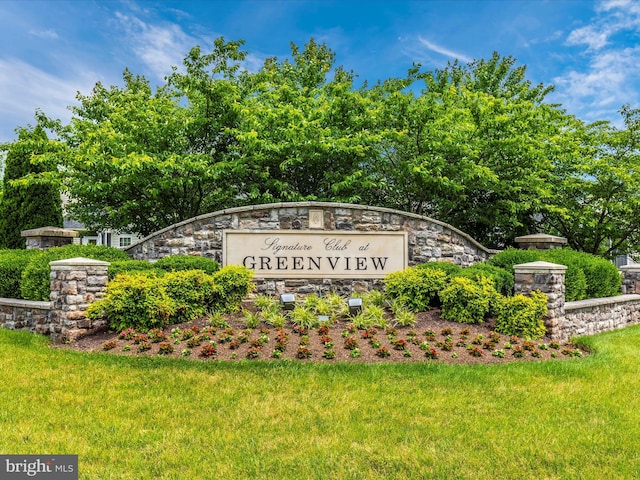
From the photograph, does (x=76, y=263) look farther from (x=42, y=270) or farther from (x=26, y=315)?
(x=26, y=315)

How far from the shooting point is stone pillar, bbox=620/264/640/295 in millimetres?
10703

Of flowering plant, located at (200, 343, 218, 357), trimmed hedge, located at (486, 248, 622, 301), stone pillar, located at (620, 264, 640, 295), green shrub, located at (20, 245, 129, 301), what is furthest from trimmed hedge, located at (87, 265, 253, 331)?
stone pillar, located at (620, 264, 640, 295)

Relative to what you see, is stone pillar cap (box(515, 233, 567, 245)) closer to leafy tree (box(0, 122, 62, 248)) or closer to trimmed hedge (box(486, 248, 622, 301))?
trimmed hedge (box(486, 248, 622, 301))

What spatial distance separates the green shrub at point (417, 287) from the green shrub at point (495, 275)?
44 centimetres

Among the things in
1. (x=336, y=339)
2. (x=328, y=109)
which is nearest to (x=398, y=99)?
(x=328, y=109)

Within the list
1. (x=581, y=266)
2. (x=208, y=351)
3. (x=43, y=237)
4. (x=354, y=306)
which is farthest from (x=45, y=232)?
(x=581, y=266)

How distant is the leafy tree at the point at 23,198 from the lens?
12530mm

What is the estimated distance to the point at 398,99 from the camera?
12.2 m

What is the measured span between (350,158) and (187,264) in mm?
5246

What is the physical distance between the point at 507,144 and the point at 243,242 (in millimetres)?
7036

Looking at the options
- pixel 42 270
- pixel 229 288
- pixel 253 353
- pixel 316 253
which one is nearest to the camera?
pixel 253 353

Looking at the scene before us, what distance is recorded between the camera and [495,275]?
8094 millimetres

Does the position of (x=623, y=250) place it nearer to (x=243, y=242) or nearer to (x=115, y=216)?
(x=243, y=242)

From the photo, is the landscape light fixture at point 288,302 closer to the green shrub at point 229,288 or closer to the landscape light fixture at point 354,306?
the green shrub at point 229,288
